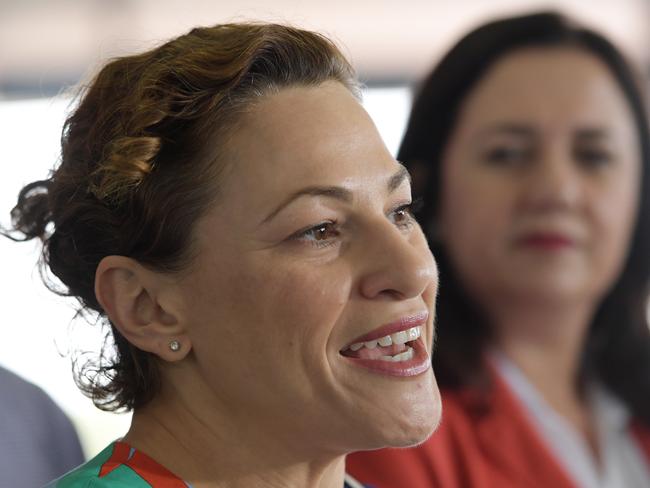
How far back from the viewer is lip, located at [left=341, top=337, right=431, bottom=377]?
1.06 m

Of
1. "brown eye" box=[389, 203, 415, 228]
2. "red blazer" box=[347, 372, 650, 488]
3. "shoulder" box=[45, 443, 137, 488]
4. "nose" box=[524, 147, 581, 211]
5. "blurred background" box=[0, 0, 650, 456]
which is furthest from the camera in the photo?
"blurred background" box=[0, 0, 650, 456]

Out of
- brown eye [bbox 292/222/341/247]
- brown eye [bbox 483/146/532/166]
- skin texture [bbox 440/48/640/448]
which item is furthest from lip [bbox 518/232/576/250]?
brown eye [bbox 292/222/341/247]

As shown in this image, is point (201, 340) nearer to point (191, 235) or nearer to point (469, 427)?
point (191, 235)

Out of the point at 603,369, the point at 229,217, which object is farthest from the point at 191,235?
the point at 603,369

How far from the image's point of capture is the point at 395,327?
107 cm

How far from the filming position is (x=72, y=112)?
118 cm

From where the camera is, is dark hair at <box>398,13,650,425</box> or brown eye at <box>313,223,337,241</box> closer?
brown eye at <box>313,223,337,241</box>

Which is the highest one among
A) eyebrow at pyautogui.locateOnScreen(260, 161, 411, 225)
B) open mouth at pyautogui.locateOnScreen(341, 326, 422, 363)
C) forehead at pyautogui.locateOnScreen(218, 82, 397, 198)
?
forehead at pyautogui.locateOnScreen(218, 82, 397, 198)

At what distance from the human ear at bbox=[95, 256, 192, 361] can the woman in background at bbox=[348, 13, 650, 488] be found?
79 centimetres

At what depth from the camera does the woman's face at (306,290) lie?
3.43 feet

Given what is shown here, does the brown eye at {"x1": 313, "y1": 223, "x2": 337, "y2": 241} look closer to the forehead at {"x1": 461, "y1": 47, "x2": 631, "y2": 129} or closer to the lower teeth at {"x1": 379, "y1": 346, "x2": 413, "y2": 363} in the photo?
the lower teeth at {"x1": 379, "y1": 346, "x2": 413, "y2": 363}

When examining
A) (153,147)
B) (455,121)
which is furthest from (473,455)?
(153,147)

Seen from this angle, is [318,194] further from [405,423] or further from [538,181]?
[538,181]

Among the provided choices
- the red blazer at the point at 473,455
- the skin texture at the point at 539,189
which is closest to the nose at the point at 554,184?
the skin texture at the point at 539,189
